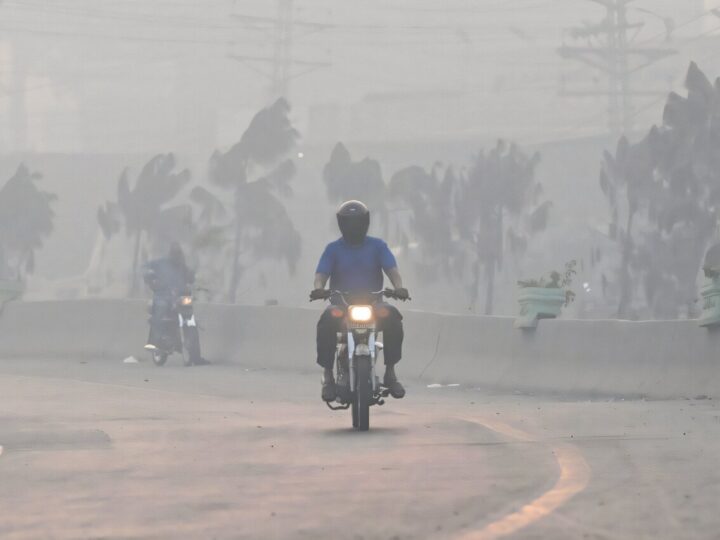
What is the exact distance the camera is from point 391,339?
13.0 m

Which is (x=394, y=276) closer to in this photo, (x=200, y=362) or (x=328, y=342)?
(x=328, y=342)

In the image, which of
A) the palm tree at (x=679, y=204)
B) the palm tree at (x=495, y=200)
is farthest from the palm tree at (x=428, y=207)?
the palm tree at (x=679, y=204)

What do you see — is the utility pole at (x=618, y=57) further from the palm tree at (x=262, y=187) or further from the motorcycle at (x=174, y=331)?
the motorcycle at (x=174, y=331)

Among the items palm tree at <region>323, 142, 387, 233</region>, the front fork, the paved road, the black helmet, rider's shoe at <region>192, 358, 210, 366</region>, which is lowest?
rider's shoe at <region>192, 358, 210, 366</region>

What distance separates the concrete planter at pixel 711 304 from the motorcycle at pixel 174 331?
11869mm

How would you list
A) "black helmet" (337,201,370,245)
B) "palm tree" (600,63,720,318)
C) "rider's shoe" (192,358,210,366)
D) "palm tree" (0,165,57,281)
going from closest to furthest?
"black helmet" (337,201,370,245) → "rider's shoe" (192,358,210,366) → "palm tree" (600,63,720,318) → "palm tree" (0,165,57,281)

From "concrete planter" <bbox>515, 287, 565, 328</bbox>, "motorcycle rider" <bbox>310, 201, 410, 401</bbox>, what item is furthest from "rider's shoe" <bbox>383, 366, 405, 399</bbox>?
"concrete planter" <bbox>515, 287, 565, 328</bbox>

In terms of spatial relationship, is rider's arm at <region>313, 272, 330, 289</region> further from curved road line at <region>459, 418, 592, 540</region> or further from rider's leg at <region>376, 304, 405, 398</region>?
curved road line at <region>459, 418, 592, 540</region>

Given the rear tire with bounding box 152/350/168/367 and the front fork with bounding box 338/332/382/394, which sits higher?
the front fork with bounding box 338/332/382/394

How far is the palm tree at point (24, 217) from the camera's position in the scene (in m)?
139

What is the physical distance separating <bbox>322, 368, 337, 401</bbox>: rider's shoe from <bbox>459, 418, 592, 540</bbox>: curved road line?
218cm

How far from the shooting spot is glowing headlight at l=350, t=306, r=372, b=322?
1255 cm

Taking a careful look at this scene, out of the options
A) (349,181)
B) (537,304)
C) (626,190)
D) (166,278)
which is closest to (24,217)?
(349,181)

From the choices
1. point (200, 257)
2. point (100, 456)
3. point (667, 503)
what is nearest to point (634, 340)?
point (100, 456)
